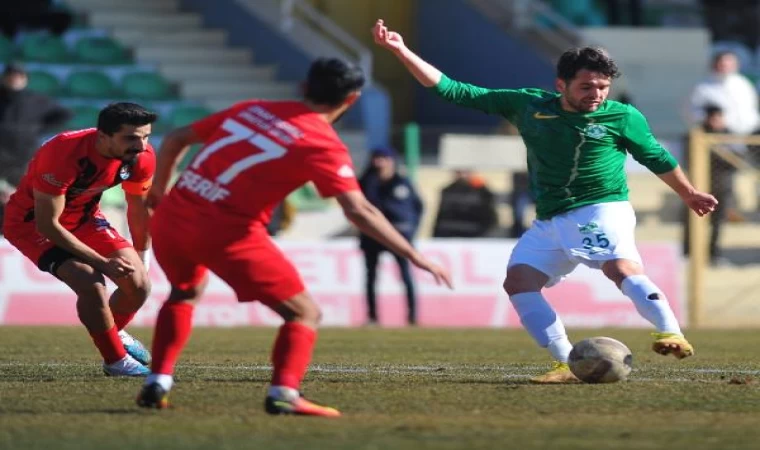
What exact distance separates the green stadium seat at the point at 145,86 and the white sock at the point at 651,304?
1496cm

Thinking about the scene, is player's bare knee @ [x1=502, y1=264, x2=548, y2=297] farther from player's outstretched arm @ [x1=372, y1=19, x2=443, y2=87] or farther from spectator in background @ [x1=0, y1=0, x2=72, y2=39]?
spectator in background @ [x1=0, y1=0, x2=72, y2=39]

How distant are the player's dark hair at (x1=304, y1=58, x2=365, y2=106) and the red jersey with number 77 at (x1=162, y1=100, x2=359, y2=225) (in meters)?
0.09

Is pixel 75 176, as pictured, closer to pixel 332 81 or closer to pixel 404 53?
pixel 404 53

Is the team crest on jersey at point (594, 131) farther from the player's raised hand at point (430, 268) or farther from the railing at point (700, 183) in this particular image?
the railing at point (700, 183)

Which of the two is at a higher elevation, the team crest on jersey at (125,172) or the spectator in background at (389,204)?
the team crest on jersey at (125,172)

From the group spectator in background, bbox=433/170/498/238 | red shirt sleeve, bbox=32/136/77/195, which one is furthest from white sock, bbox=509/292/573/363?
spectator in background, bbox=433/170/498/238

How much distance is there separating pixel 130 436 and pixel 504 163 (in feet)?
44.6

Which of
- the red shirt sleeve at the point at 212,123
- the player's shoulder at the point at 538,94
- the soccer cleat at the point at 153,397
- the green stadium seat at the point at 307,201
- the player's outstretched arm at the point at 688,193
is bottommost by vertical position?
the green stadium seat at the point at 307,201

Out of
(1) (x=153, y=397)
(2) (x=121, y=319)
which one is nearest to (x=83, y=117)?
(2) (x=121, y=319)

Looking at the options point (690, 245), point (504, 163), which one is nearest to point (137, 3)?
point (504, 163)

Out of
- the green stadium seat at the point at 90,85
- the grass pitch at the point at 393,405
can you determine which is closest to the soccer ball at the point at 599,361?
the grass pitch at the point at 393,405

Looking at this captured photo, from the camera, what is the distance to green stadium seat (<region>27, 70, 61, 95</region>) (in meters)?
22.5

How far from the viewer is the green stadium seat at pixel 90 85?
898 inches

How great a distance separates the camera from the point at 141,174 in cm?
962
